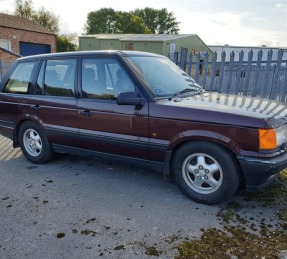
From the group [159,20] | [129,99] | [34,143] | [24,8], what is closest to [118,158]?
[129,99]

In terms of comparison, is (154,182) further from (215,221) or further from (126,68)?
(126,68)

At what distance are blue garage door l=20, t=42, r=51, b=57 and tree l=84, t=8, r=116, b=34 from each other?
24.9m

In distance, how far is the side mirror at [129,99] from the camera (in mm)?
3617

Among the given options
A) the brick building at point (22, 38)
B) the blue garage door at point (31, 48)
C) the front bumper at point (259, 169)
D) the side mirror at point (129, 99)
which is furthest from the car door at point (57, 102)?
the blue garage door at point (31, 48)

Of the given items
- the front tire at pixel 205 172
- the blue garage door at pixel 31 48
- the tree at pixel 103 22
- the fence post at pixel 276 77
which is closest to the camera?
the front tire at pixel 205 172

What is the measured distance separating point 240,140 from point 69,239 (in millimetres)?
2000

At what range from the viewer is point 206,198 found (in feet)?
11.5

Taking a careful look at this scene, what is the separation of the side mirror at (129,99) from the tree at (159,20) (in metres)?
66.9

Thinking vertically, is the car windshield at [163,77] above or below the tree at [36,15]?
below

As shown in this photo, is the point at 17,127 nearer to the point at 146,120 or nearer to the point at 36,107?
the point at 36,107

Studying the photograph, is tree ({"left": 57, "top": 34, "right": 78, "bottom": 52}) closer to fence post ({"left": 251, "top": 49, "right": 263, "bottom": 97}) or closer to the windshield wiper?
fence post ({"left": 251, "top": 49, "right": 263, "bottom": 97})

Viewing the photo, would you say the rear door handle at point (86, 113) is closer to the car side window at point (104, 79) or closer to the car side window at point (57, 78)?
the car side window at point (104, 79)

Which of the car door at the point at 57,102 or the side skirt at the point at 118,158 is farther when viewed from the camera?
the car door at the point at 57,102

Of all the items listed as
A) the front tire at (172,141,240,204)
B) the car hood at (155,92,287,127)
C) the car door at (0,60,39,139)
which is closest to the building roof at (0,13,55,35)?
the car door at (0,60,39,139)
